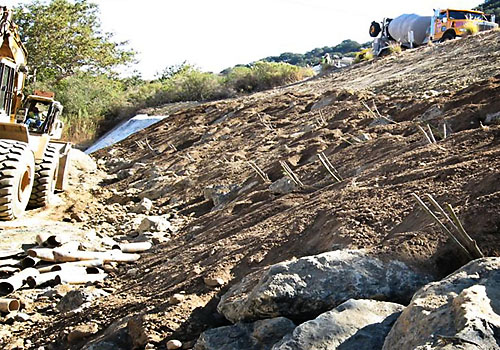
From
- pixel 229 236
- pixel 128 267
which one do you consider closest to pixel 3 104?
pixel 128 267

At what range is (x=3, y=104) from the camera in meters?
9.52

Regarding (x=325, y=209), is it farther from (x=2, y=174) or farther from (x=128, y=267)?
(x=2, y=174)

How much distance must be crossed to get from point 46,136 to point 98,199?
1690 millimetres

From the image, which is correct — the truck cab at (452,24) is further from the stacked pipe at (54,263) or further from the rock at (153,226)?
the stacked pipe at (54,263)

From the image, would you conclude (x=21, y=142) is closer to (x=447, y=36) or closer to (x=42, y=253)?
(x=42, y=253)

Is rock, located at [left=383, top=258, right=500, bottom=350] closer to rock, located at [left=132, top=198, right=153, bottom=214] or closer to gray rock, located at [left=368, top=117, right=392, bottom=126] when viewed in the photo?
gray rock, located at [left=368, top=117, right=392, bottom=126]

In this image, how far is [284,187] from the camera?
7406mm

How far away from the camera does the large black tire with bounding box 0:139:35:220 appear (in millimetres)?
8062

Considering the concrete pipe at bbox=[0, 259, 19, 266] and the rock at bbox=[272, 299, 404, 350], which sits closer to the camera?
the rock at bbox=[272, 299, 404, 350]

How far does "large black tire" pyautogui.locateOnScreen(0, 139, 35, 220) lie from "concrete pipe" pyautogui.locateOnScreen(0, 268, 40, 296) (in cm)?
234

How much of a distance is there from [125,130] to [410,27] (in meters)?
12.0

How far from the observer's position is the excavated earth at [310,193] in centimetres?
418

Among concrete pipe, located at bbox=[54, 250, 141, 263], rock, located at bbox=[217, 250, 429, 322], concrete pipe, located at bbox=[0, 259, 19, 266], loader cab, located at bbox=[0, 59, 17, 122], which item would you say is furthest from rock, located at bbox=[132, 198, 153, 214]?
rock, located at bbox=[217, 250, 429, 322]

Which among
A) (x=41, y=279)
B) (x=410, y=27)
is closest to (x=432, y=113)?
(x=41, y=279)
